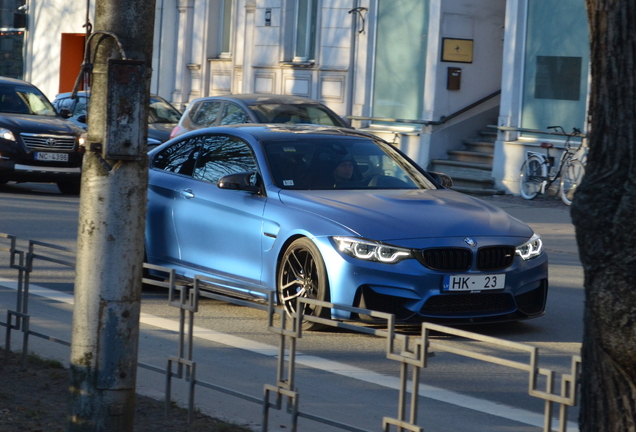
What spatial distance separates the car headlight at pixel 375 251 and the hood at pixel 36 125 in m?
11.8

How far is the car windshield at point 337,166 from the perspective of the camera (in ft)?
27.7

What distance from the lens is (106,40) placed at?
14.3 feet

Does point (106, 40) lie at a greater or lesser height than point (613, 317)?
greater

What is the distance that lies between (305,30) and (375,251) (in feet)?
65.9

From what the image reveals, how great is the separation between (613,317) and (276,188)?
4980mm

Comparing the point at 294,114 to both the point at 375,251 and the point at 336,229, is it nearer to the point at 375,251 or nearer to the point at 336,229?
the point at 336,229

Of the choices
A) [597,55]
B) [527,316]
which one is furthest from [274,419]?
[527,316]

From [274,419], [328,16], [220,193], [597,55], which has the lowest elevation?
[274,419]

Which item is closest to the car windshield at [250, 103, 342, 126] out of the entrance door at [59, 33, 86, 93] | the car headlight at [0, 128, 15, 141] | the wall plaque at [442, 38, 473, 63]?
the car headlight at [0, 128, 15, 141]

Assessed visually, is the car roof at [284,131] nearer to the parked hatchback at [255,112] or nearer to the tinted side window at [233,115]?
the parked hatchback at [255,112]

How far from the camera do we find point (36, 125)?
1809cm

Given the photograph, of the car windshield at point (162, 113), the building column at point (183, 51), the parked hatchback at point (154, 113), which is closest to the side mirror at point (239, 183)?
the parked hatchback at point (154, 113)

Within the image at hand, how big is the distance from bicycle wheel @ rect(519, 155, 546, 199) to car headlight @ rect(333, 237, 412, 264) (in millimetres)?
12188

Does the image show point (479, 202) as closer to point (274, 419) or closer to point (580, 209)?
point (274, 419)
